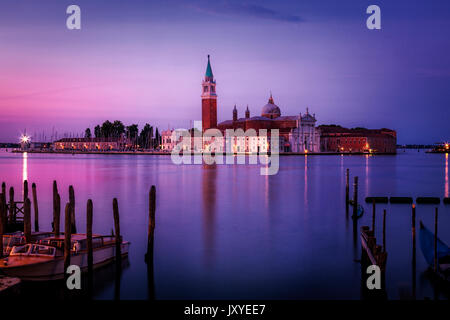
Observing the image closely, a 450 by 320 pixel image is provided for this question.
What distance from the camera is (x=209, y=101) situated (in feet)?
291

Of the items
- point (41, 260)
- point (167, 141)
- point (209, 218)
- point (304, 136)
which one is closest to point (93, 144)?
point (167, 141)

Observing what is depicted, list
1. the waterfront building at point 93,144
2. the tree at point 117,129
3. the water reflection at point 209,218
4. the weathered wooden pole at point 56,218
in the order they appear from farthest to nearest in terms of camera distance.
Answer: the waterfront building at point 93,144 → the tree at point 117,129 → the water reflection at point 209,218 → the weathered wooden pole at point 56,218

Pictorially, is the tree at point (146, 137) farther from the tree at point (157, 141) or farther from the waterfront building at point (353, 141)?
the waterfront building at point (353, 141)

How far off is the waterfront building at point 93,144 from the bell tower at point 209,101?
36739 mm

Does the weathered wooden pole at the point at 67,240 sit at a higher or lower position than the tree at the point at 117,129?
lower

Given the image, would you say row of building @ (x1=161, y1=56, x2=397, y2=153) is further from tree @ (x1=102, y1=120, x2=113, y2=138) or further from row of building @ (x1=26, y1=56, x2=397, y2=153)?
tree @ (x1=102, y1=120, x2=113, y2=138)

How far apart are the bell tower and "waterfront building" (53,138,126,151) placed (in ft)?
121

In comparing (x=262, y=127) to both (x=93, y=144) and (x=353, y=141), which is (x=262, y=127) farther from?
(x=93, y=144)

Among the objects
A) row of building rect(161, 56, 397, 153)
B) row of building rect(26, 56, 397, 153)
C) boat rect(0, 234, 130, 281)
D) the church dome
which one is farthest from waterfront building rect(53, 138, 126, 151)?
boat rect(0, 234, 130, 281)

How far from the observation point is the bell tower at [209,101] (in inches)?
3492

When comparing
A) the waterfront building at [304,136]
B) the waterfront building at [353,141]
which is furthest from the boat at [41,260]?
the waterfront building at [353,141]

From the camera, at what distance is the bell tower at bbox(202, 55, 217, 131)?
8869cm

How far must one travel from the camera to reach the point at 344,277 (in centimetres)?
956

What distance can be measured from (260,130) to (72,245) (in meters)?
81.6
